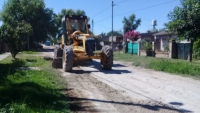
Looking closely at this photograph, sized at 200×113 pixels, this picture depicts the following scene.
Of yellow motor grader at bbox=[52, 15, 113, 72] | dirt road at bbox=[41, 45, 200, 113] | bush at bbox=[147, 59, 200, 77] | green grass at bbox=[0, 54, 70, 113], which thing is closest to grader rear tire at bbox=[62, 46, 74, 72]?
yellow motor grader at bbox=[52, 15, 113, 72]

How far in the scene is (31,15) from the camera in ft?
160

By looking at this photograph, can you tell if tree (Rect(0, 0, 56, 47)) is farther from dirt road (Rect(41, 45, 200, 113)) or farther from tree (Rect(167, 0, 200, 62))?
dirt road (Rect(41, 45, 200, 113))

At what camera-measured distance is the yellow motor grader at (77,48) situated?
14.0 metres

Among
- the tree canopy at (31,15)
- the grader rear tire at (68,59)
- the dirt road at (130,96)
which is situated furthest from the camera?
the tree canopy at (31,15)

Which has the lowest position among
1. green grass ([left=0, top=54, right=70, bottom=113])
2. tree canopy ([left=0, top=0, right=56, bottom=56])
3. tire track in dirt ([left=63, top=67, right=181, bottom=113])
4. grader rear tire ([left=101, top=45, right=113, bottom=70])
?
tire track in dirt ([left=63, top=67, right=181, bottom=113])

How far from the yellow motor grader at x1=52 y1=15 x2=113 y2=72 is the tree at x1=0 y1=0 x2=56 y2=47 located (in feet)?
106

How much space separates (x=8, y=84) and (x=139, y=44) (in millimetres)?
26117

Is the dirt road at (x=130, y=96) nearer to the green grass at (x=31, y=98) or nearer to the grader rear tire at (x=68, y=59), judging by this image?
the green grass at (x=31, y=98)

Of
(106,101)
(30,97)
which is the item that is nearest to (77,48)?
(106,101)

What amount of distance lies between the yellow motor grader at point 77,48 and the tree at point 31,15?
106 feet

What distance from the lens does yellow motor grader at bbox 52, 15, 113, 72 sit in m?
14.0

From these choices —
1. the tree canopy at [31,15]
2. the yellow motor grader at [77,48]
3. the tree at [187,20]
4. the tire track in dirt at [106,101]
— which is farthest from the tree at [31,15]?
the tire track in dirt at [106,101]

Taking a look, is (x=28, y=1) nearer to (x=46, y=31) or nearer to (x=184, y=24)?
(x=46, y=31)

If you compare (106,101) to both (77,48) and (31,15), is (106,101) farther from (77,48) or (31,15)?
(31,15)
